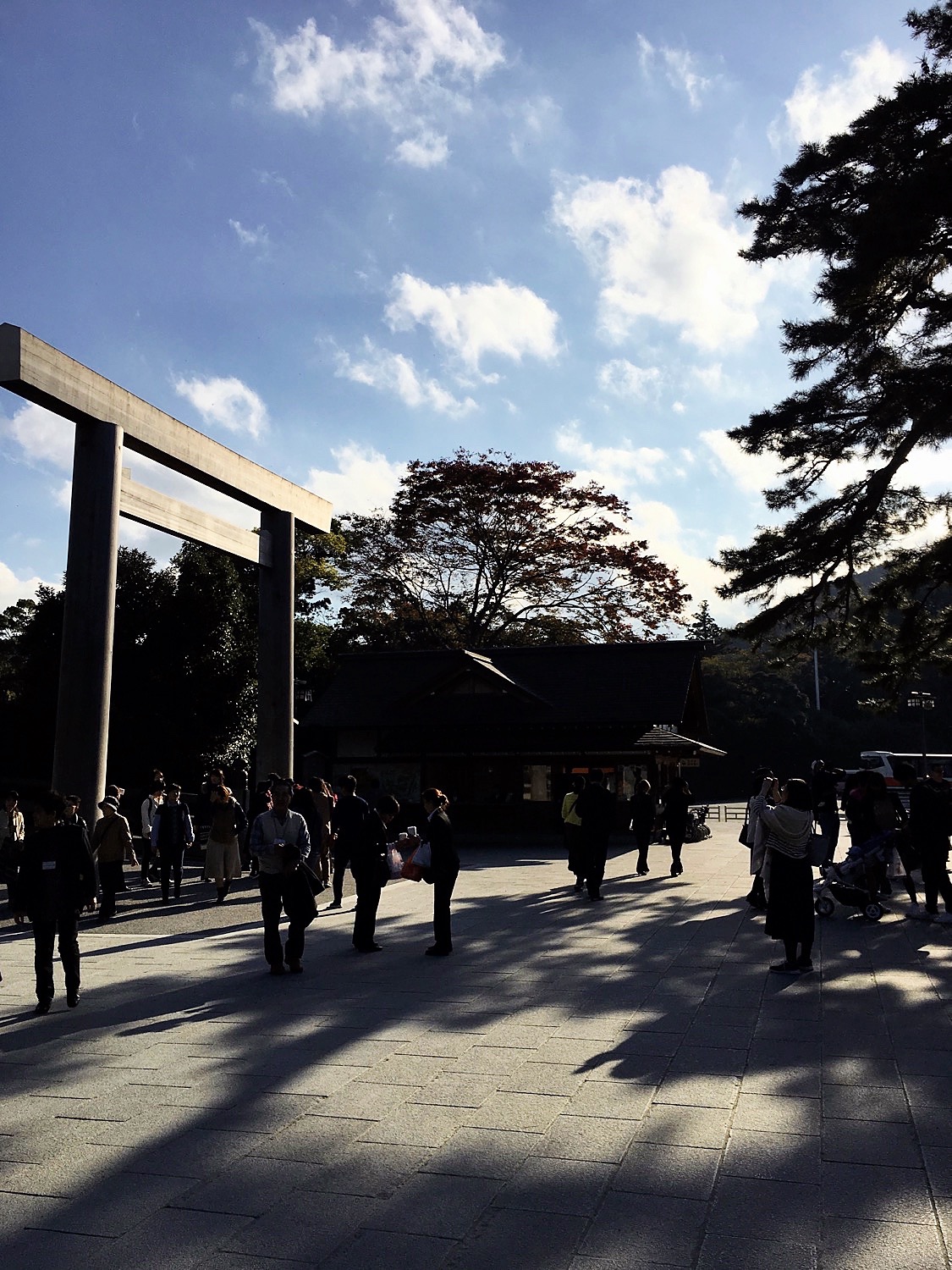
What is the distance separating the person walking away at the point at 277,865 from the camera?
860cm

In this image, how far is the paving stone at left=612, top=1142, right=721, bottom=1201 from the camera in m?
3.95

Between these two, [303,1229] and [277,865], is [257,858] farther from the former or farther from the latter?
[303,1229]

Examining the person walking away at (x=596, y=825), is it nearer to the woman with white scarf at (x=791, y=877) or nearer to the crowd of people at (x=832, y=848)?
the crowd of people at (x=832, y=848)

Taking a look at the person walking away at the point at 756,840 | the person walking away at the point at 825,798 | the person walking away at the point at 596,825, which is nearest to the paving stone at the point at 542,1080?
the person walking away at the point at 756,840

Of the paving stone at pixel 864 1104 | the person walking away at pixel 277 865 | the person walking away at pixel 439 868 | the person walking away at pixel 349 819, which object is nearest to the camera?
the paving stone at pixel 864 1104

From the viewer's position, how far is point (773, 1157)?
4.29m

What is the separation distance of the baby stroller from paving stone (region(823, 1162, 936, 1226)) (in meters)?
7.72

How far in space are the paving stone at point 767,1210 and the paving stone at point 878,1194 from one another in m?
0.09

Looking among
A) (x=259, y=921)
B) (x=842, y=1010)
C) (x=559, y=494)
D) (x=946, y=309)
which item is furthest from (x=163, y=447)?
(x=559, y=494)

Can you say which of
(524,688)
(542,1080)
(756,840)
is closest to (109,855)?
(756,840)

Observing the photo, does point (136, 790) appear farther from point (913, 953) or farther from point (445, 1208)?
point (445, 1208)

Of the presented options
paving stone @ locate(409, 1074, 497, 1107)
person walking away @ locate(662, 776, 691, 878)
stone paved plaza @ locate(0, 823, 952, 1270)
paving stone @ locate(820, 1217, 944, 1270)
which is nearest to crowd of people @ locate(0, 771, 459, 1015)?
stone paved plaza @ locate(0, 823, 952, 1270)

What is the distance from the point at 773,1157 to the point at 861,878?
26.6ft

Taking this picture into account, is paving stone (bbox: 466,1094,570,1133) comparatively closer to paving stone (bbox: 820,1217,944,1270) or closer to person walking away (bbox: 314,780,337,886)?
paving stone (bbox: 820,1217,944,1270)
